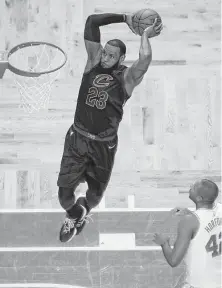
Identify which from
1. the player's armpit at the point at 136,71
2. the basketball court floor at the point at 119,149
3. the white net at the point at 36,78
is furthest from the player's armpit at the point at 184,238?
the white net at the point at 36,78

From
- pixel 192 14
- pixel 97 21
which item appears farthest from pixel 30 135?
pixel 192 14

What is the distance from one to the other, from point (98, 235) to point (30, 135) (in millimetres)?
1012

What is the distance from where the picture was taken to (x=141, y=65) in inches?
188

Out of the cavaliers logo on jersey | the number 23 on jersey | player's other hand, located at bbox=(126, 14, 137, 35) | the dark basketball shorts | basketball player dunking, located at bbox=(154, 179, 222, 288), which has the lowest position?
the dark basketball shorts

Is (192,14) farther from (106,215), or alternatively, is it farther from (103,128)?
(106,215)

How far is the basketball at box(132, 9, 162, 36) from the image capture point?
4504 millimetres

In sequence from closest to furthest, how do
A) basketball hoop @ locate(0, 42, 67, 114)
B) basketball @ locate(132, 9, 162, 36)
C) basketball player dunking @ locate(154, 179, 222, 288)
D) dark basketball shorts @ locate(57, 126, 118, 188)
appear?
1. basketball player dunking @ locate(154, 179, 222, 288)
2. basketball @ locate(132, 9, 162, 36)
3. dark basketball shorts @ locate(57, 126, 118, 188)
4. basketball hoop @ locate(0, 42, 67, 114)

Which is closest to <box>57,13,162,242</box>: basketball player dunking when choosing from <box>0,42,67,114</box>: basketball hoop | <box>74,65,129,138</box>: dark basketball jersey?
<box>74,65,129,138</box>: dark basketball jersey

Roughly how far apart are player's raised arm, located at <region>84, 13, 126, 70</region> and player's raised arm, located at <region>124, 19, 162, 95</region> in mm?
282

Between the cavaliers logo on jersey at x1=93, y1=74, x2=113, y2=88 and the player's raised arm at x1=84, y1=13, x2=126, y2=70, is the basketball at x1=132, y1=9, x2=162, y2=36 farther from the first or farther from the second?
the cavaliers logo on jersey at x1=93, y1=74, x2=113, y2=88

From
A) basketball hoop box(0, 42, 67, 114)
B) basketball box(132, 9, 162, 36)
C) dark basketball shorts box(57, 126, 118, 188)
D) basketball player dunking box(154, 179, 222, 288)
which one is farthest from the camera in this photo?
basketball hoop box(0, 42, 67, 114)

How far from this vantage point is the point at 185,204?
4.89 meters

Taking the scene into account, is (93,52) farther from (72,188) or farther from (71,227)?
(71,227)

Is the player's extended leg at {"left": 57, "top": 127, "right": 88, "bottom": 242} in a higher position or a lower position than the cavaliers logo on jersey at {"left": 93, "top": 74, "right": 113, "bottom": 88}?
lower
